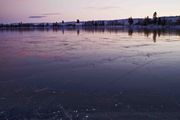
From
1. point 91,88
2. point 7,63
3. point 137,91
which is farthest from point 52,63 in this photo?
point 137,91

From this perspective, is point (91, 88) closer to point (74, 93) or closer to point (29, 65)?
point (74, 93)

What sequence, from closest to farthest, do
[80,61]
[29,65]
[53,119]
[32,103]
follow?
1. [53,119]
2. [32,103]
3. [29,65]
4. [80,61]

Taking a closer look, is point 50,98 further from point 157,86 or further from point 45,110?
point 157,86

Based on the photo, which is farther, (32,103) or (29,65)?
(29,65)

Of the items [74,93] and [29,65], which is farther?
[29,65]

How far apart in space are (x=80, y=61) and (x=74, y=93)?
4.66 meters

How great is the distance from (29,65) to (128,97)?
5039 mm

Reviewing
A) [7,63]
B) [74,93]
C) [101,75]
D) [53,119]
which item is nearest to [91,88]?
[74,93]

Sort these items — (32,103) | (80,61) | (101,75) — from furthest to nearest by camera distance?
(80,61) → (101,75) → (32,103)

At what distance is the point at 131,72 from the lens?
8094 mm

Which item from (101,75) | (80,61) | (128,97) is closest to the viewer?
(128,97)

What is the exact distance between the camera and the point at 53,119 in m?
4.23

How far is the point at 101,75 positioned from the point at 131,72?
3.54 ft

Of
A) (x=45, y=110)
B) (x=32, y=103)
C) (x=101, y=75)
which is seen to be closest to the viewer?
(x=45, y=110)
